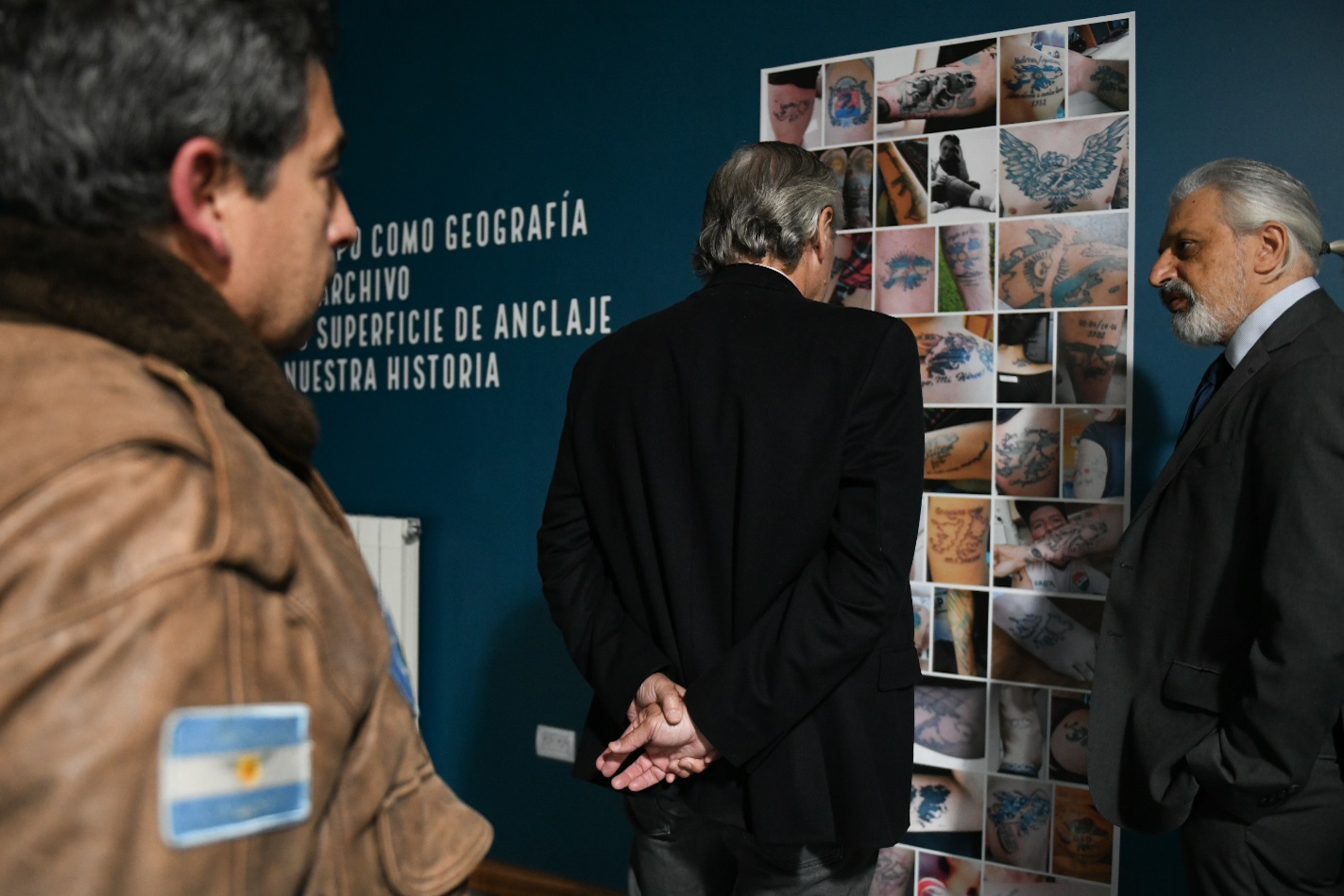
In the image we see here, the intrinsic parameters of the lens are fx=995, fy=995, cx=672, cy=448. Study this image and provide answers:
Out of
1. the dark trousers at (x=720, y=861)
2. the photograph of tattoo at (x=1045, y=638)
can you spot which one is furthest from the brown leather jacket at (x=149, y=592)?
the photograph of tattoo at (x=1045, y=638)

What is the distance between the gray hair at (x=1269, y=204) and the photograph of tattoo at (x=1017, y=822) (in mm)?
1226

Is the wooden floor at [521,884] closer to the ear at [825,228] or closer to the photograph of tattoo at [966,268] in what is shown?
the photograph of tattoo at [966,268]

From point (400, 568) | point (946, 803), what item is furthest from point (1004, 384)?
point (400, 568)

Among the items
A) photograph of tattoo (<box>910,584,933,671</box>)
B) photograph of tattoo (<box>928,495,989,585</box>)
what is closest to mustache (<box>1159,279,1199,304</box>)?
photograph of tattoo (<box>928,495,989,585</box>)

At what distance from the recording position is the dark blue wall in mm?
2359

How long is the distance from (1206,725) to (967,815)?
90cm

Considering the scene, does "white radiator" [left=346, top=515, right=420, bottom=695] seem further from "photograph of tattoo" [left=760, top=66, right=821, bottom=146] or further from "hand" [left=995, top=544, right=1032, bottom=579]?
"hand" [left=995, top=544, right=1032, bottom=579]

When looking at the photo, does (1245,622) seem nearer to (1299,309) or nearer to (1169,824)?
(1169,824)

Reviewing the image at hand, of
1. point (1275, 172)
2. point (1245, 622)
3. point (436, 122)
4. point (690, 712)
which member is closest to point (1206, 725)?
point (1245, 622)

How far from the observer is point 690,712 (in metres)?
1.46

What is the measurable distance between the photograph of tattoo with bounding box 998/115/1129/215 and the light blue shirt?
1.77ft

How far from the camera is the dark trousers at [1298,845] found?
4.77 feet

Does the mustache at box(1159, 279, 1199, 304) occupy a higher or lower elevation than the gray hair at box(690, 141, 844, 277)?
lower

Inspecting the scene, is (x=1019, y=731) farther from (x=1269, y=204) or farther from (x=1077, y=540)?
(x=1269, y=204)
